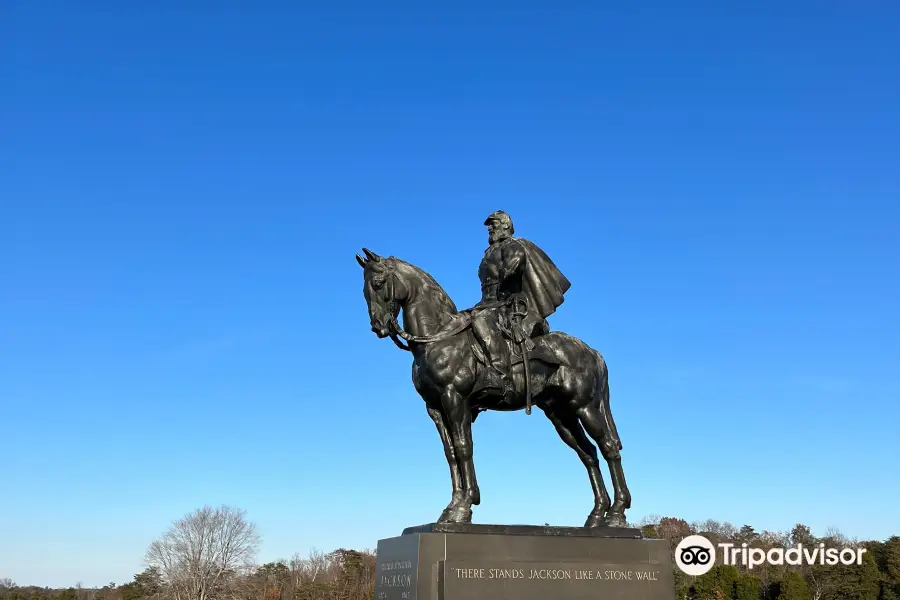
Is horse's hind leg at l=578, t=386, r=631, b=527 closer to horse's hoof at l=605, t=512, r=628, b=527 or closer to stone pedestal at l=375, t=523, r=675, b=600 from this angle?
horse's hoof at l=605, t=512, r=628, b=527

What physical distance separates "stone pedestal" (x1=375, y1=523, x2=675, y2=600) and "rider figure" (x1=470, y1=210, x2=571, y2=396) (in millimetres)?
2171

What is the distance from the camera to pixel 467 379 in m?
12.1

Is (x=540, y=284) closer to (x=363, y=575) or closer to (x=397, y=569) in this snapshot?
(x=397, y=569)

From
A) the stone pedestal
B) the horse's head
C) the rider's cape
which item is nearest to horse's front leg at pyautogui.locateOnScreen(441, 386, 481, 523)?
the stone pedestal

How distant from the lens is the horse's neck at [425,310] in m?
12.3

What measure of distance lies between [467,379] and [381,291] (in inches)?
70.6

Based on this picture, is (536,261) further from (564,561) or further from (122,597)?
(122,597)

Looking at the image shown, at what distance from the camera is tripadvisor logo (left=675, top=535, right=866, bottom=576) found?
5172cm

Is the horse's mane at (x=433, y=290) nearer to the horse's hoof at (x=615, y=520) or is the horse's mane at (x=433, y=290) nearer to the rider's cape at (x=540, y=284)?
the rider's cape at (x=540, y=284)

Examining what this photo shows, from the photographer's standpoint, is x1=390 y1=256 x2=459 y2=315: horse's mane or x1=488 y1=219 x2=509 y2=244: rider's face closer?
x1=390 y1=256 x2=459 y2=315: horse's mane

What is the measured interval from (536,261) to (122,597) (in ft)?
258

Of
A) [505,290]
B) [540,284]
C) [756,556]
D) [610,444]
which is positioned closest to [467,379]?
[505,290]

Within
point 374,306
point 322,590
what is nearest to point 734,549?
point 322,590

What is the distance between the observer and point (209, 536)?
246ft
